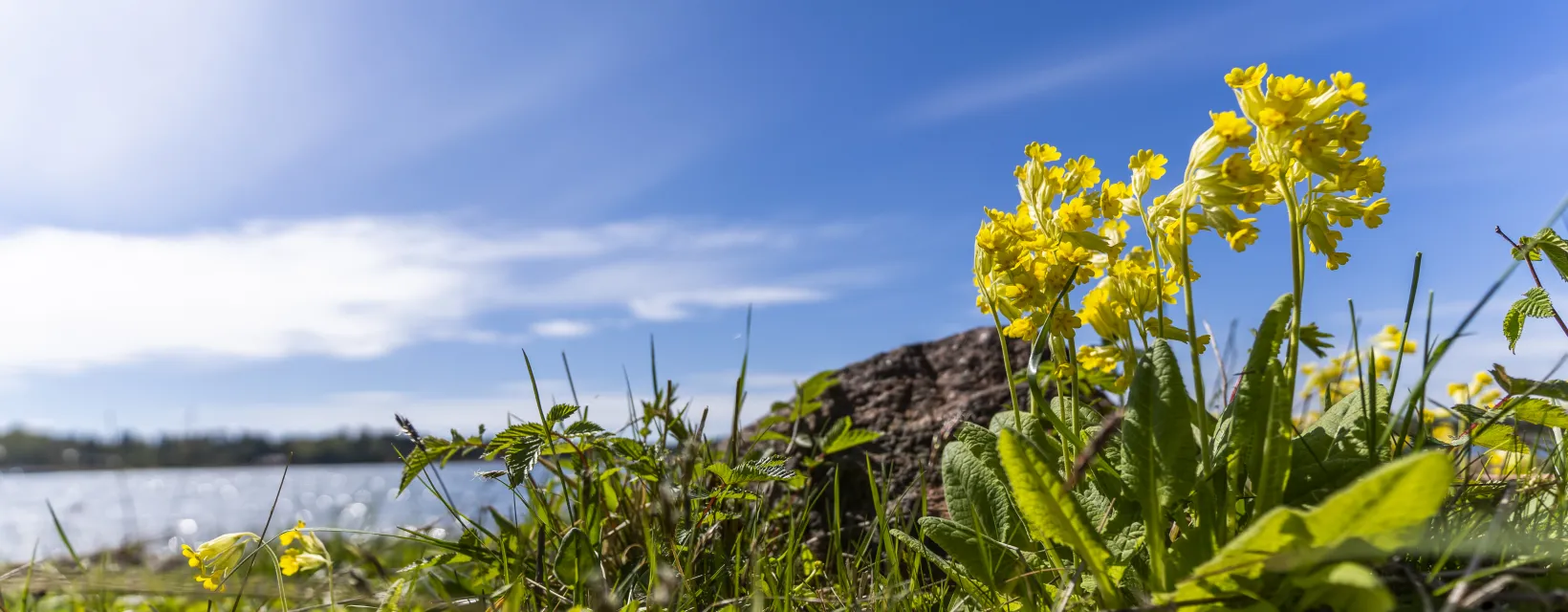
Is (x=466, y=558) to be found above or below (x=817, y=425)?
below

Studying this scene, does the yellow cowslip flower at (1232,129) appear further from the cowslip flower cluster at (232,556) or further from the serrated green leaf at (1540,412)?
the cowslip flower cluster at (232,556)

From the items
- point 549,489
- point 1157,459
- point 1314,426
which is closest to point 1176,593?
point 1157,459

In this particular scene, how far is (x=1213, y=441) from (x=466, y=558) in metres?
1.86

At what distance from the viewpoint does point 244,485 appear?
10394 cm

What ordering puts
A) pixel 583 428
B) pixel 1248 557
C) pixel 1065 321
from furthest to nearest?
1. pixel 583 428
2. pixel 1065 321
3. pixel 1248 557

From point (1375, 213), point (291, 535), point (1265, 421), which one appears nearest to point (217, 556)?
point (291, 535)

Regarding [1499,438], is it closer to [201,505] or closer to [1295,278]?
[1295,278]

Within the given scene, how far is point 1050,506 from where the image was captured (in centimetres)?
145

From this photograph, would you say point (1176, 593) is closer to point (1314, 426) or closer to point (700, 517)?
point (1314, 426)

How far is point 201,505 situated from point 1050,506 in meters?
78.3

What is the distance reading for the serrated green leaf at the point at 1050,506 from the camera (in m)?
1.42

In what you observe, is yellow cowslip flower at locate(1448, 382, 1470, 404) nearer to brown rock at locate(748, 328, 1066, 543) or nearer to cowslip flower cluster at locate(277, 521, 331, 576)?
brown rock at locate(748, 328, 1066, 543)

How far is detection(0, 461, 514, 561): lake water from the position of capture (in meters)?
2.94

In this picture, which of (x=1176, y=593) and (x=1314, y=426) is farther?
(x=1314, y=426)
